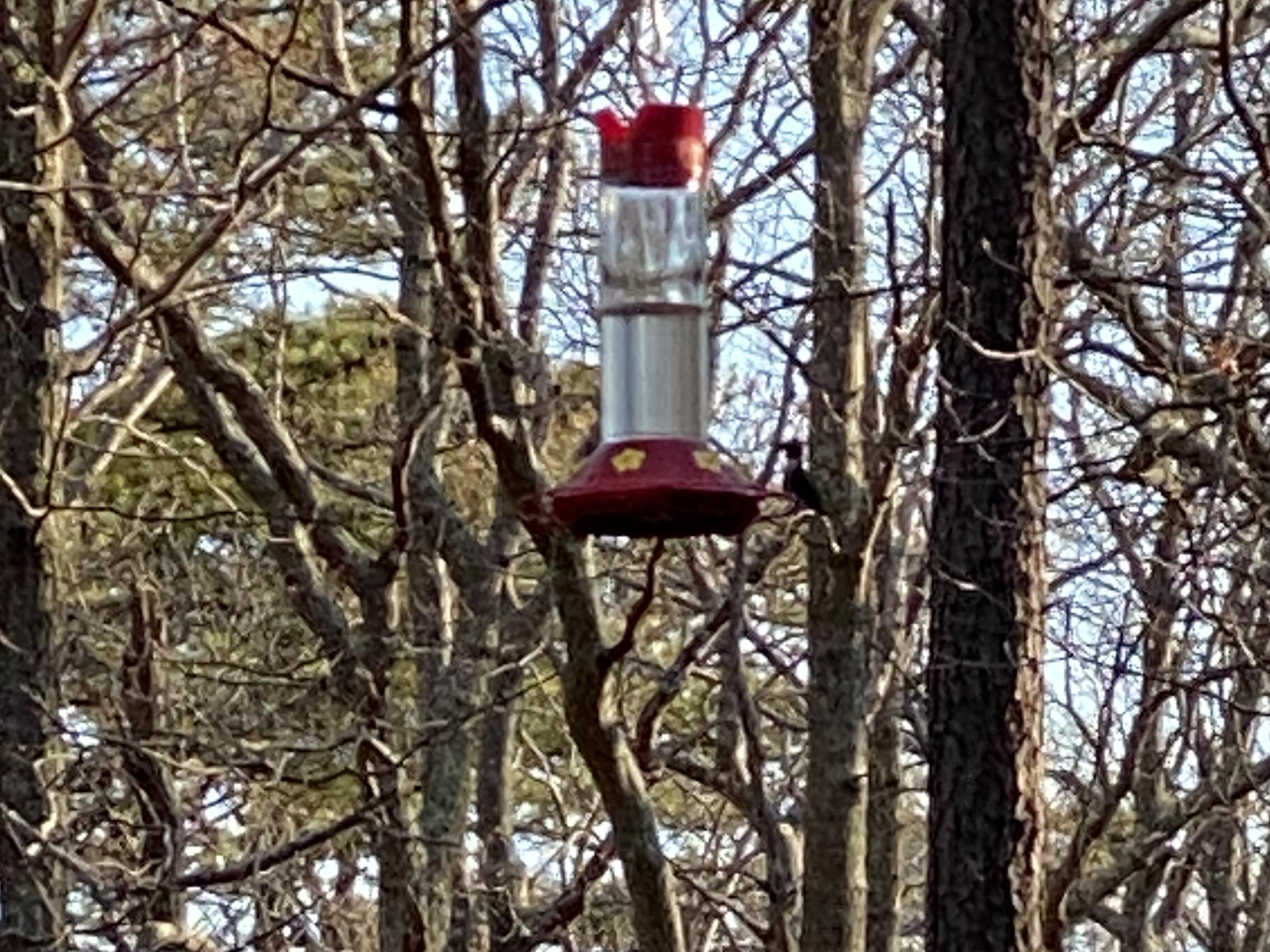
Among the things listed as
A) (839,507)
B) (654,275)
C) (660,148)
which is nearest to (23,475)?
(839,507)

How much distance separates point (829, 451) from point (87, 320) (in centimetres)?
298

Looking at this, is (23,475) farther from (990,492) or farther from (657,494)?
(657,494)

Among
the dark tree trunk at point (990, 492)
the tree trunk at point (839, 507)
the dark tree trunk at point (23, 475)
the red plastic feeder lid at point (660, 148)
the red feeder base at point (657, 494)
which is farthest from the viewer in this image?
the tree trunk at point (839, 507)

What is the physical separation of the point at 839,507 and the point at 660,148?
9.95ft

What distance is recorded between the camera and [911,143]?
25.8 ft

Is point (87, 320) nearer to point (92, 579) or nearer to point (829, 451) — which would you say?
point (92, 579)

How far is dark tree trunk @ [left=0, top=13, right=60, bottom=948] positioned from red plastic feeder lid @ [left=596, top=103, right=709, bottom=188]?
2.38m

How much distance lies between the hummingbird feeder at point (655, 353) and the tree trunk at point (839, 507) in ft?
8.56

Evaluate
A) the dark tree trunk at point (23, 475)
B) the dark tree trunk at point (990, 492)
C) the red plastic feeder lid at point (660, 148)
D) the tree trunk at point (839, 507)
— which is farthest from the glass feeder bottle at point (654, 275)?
the tree trunk at point (839, 507)

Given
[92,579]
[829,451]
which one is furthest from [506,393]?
[92,579]

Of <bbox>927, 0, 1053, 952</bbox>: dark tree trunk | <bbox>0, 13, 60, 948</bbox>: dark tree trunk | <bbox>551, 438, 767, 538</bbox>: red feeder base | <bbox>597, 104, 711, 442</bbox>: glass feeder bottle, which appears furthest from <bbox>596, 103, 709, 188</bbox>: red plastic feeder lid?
<bbox>0, 13, 60, 948</bbox>: dark tree trunk

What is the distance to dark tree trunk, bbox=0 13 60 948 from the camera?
19.6ft

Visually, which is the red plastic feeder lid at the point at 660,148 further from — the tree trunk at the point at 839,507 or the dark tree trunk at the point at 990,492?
the tree trunk at the point at 839,507

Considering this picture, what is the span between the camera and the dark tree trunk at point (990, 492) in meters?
4.46
